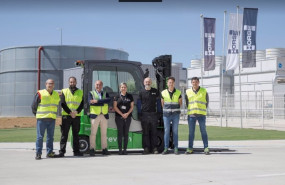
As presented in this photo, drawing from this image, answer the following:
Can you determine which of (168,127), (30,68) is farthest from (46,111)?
(30,68)

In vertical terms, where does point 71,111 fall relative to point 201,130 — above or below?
above

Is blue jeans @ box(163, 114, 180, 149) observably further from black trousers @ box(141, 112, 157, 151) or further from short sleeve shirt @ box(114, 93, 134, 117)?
short sleeve shirt @ box(114, 93, 134, 117)

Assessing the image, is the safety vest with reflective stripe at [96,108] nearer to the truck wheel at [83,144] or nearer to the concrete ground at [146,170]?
the truck wheel at [83,144]

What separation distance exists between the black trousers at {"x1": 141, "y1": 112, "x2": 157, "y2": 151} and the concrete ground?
0.80 metres

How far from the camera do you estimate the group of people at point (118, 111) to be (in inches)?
417

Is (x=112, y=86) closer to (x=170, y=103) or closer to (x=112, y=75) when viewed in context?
(x=112, y=75)

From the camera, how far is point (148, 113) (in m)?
11.3

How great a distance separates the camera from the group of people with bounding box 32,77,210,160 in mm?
10586

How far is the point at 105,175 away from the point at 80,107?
3616 mm

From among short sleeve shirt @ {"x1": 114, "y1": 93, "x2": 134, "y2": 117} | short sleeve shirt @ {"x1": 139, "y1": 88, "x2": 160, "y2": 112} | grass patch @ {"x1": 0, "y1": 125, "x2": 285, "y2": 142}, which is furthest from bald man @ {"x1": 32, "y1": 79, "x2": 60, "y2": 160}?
grass patch @ {"x1": 0, "y1": 125, "x2": 285, "y2": 142}

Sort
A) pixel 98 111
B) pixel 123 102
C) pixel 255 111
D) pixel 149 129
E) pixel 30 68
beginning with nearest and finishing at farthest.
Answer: pixel 98 111
pixel 123 102
pixel 149 129
pixel 255 111
pixel 30 68

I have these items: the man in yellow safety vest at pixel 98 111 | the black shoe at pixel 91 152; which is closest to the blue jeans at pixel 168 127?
the man in yellow safety vest at pixel 98 111

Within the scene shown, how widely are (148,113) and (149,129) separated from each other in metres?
0.44

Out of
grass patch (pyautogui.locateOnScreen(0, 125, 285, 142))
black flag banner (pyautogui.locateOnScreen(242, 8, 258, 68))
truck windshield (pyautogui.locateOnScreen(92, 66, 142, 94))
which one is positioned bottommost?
grass patch (pyautogui.locateOnScreen(0, 125, 285, 142))
